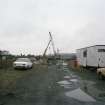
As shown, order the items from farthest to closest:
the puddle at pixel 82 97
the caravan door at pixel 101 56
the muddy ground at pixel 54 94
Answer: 1. the caravan door at pixel 101 56
2. the puddle at pixel 82 97
3. the muddy ground at pixel 54 94

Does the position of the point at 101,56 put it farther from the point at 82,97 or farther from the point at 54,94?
the point at 82,97

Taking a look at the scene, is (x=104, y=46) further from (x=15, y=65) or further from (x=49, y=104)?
(x=49, y=104)

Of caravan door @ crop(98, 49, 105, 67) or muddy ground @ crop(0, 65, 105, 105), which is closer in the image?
muddy ground @ crop(0, 65, 105, 105)

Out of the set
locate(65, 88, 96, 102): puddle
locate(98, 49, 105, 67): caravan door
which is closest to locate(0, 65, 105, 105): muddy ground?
locate(65, 88, 96, 102): puddle

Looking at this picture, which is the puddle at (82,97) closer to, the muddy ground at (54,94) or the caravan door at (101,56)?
the muddy ground at (54,94)

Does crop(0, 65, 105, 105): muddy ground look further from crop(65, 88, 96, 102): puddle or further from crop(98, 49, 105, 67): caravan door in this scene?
crop(98, 49, 105, 67): caravan door

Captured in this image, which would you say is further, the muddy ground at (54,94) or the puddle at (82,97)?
the puddle at (82,97)

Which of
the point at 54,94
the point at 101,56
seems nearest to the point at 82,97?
the point at 54,94

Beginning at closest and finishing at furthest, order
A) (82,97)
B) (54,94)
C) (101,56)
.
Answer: (82,97) → (54,94) → (101,56)

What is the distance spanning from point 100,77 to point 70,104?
12.3 metres

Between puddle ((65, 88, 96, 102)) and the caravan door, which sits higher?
the caravan door

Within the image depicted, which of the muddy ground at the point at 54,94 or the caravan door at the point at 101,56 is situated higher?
the caravan door at the point at 101,56

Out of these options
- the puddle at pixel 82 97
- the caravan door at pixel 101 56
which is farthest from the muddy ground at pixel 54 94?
the caravan door at pixel 101 56

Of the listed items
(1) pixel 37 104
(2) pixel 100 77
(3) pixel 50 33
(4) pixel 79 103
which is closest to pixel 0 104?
(1) pixel 37 104
